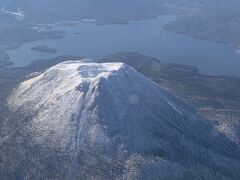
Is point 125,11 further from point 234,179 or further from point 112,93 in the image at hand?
point 234,179

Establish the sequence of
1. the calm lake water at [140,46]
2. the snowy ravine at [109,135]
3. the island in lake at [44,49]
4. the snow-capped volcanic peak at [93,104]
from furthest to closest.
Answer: the island in lake at [44,49]
the calm lake water at [140,46]
the snow-capped volcanic peak at [93,104]
the snowy ravine at [109,135]

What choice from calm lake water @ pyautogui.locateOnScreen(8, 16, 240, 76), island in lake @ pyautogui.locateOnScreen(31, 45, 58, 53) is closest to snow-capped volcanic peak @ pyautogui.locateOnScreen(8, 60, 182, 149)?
calm lake water @ pyautogui.locateOnScreen(8, 16, 240, 76)

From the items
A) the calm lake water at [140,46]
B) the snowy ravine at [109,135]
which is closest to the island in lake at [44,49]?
the calm lake water at [140,46]

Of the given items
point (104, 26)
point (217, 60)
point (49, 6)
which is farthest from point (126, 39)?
point (49, 6)

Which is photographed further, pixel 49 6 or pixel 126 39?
pixel 49 6

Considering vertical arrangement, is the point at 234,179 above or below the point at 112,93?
below

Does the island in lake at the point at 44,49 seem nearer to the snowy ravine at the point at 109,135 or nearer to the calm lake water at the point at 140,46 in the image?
the calm lake water at the point at 140,46

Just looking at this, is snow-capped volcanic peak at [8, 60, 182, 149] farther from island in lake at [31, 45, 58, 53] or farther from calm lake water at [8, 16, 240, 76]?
island in lake at [31, 45, 58, 53]

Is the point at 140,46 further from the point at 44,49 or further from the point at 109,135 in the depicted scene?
the point at 109,135
